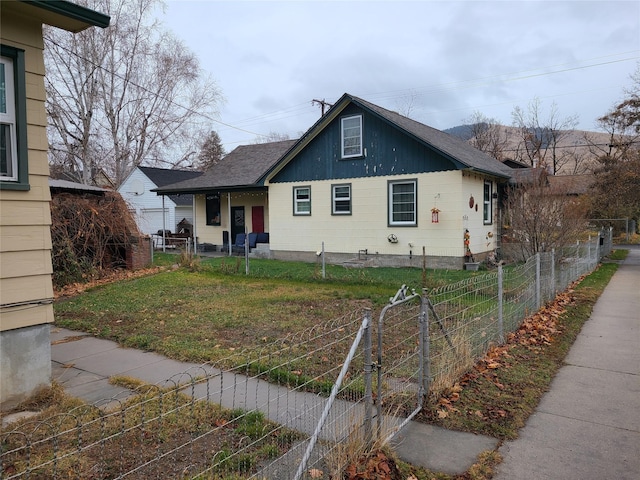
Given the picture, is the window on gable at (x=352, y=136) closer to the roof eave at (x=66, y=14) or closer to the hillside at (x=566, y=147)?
the roof eave at (x=66, y=14)

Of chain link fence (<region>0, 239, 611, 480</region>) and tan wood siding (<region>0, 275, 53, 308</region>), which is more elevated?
tan wood siding (<region>0, 275, 53, 308</region>)

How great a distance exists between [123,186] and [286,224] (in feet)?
54.7

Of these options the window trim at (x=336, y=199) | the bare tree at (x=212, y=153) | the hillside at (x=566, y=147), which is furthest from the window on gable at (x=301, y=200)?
the hillside at (x=566, y=147)

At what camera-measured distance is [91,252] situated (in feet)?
43.5

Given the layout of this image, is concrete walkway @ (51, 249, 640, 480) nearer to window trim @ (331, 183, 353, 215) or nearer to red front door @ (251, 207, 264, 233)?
window trim @ (331, 183, 353, 215)

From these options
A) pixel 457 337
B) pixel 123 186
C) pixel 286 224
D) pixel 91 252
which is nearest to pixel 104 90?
pixel 123 186

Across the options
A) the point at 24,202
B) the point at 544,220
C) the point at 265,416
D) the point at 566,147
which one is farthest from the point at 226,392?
the point at 566,147

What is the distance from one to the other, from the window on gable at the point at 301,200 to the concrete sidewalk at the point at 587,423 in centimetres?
1319

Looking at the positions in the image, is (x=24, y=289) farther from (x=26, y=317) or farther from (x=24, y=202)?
(x=24, y=202)

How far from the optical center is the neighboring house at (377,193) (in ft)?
51.8

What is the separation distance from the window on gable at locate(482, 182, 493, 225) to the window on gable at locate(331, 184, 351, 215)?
5272 mm

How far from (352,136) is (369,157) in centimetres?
117

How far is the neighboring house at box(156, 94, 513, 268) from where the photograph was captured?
51.8ft

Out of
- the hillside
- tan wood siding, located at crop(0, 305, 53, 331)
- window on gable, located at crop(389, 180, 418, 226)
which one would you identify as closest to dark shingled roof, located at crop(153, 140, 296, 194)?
window on gable, located at crop(389, 180, 418, 226)
